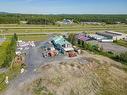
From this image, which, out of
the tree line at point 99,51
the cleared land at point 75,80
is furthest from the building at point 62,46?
the cleared land at point 75,80

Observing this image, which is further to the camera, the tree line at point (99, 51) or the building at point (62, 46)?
the building at point (62, 46)

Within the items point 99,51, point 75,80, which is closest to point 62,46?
point 99,51

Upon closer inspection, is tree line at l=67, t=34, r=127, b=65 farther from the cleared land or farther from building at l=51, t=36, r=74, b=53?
building at l=51, t=36, r=74, b=53

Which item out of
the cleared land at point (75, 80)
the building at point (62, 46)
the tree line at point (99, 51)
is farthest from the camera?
the building at point (62, 46)

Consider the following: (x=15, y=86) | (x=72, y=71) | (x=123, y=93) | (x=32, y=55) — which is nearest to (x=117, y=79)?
(x=123, y=93)

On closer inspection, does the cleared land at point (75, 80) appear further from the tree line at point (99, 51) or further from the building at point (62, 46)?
the building at point (62, 46)

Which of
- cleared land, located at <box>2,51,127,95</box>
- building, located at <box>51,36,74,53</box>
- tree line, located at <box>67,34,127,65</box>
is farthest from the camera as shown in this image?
building, located at <box>51,36,74,53</box>

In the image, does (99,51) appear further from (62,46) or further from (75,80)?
(75,80)

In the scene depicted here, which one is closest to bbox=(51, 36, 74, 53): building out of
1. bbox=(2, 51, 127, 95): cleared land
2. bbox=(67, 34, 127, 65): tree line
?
bbox=(67, 34, 127, 65): tree line

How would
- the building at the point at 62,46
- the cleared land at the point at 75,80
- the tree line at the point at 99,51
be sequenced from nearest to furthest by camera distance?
1. the cleared land at the point at 75,80
2. the tree line at the point at 99,51
3. the building at the point at 62,46

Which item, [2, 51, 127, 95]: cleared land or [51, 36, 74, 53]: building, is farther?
[51, 36, 74, 53]: building

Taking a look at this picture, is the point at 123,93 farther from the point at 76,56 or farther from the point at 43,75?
the point at 76,56
